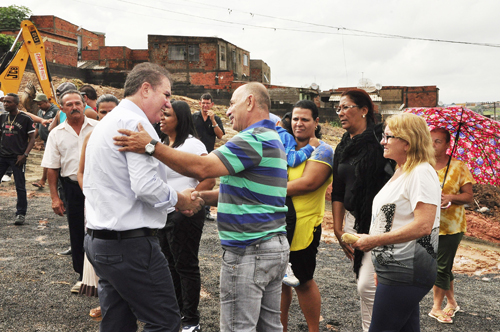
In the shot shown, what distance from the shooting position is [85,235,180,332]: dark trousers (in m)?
2.51

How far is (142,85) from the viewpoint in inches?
103

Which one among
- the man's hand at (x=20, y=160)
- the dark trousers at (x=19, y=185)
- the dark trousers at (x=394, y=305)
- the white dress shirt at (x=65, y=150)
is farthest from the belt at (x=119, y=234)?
the man's hand at (x=20, y=160)

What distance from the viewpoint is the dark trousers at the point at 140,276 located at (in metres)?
2.51

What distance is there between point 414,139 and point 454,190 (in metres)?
2.13

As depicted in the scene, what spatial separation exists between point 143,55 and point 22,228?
115ft

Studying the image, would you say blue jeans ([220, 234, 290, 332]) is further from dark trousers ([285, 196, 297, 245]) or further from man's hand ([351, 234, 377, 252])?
dark trousers ([285, 196, 297, 245])

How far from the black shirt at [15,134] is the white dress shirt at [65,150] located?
389 centimetres

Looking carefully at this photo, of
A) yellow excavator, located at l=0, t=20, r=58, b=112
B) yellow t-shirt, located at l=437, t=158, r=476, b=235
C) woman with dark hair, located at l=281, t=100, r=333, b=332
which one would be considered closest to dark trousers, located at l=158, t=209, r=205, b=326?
woman with dark hair, located at l=281, t=100, r=333, b=332

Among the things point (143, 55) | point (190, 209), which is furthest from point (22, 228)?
point (143, 55)

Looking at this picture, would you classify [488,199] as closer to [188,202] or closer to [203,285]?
[203,285]

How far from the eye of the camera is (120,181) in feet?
8.14

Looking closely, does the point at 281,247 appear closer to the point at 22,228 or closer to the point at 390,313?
the point at 390,313

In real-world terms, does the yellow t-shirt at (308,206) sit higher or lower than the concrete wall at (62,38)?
lower

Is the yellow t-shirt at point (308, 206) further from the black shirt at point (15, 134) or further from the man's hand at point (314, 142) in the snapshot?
the black shirt at point (15, 134)
